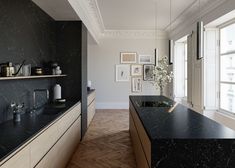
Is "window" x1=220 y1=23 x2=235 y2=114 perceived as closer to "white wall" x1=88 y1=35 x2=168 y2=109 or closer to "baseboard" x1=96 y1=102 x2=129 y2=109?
"white wall" x1=88 y1=35 x2=168 y2=109

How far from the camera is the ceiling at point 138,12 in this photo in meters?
5.29

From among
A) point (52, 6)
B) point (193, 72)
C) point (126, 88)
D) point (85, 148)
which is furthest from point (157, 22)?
point (85, 148)

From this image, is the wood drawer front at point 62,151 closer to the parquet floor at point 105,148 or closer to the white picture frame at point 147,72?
the parquet floor at point 105,148

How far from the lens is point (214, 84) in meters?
5.52

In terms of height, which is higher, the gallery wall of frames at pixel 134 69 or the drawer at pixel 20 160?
the gallery wall of frames at pixel 134 69

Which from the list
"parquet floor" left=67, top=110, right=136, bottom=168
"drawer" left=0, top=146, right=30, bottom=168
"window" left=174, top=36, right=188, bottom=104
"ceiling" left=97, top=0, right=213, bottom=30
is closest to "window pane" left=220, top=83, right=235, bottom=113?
"ceiling" left=97, top=0, right=213, bottom=30

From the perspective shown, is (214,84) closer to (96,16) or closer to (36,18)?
(96,16)

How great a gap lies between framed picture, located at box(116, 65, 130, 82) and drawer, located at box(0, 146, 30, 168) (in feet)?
22.4

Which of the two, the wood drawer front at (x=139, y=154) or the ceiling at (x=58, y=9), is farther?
the ceiling at (x=58, y=9)

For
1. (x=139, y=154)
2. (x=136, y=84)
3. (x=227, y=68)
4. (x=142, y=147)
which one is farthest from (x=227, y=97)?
(x=136, y=84)

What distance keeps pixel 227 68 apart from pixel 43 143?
447cm

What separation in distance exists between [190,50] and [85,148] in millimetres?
4151

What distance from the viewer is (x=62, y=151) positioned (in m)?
3.03

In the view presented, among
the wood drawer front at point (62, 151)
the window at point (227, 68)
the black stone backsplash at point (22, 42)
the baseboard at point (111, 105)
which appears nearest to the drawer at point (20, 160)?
the wood drawer front at point (62, 151)
